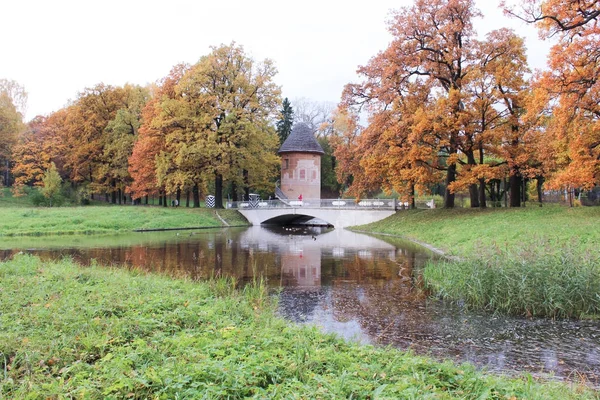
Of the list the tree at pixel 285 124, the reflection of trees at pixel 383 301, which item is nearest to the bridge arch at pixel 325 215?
the reflection of trees at pixel 383 301

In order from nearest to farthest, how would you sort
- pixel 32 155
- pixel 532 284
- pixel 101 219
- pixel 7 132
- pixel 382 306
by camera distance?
pixel 532 284 → pixel 382 306 → pixel 101 219 → pixel 32 155 → pixel 7 132

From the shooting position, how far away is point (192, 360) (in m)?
4.93

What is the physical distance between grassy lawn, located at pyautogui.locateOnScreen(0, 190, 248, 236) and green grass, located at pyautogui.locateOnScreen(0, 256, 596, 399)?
23.9 metres

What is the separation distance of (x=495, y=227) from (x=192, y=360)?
1794 centimetres

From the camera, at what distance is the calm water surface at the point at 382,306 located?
700 centimetres

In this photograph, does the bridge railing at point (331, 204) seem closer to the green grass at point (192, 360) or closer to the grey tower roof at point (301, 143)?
the grey tower roof at point (301, 143)

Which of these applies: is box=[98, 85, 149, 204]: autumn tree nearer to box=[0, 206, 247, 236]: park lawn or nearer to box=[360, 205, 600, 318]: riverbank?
box=[0, 206, 247, 236]: park lawn

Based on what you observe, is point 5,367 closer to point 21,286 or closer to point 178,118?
point 21,286

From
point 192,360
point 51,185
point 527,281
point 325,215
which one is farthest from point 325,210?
point 192,360

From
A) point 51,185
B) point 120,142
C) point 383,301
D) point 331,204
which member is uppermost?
point 120,142

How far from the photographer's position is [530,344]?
7.45 metres

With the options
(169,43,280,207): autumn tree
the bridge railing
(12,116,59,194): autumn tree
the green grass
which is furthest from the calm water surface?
(12,116,59,194): autumn tree

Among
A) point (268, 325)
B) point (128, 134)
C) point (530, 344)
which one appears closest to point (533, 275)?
point (530, 344)

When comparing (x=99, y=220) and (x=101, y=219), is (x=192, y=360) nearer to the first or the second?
(x=99, y=220)
